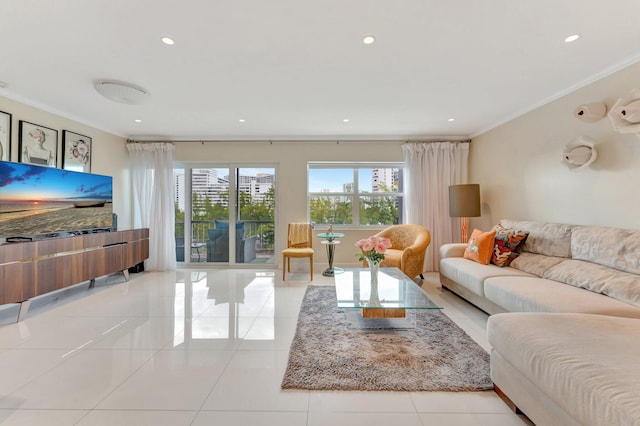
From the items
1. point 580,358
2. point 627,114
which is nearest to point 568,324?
point 580,358

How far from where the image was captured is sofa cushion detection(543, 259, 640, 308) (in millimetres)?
1981

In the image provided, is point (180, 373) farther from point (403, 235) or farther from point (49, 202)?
point (403, 235)

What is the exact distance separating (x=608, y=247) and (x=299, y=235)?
371 centimetres

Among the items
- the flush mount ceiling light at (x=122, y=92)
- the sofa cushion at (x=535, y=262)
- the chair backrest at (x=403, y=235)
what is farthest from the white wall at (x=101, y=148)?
the sofa cushion at (x=535, y=262)

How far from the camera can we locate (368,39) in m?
2.15

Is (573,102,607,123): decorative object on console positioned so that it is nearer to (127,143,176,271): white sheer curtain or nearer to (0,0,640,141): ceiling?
(0,0,640,141): ceiling

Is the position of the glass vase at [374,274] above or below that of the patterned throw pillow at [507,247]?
Answer: below

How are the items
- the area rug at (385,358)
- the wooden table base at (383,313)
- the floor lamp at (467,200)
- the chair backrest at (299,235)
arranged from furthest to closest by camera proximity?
the chair backrest at (299,235) → the floor lamp at (467,200) → the wooden table base at (383,313) → the area rug at (385,358)

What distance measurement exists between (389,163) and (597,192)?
2.89 metres

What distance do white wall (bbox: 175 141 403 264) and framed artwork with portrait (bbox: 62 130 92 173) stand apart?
130cm

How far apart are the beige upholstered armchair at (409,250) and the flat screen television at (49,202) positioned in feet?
13.3

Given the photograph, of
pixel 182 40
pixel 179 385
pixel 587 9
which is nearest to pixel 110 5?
pixel 182 40

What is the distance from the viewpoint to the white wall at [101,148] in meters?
3.28

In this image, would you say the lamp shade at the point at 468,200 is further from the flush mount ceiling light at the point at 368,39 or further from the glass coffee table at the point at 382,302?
the flush mount ceiling light at the point at 368,39
